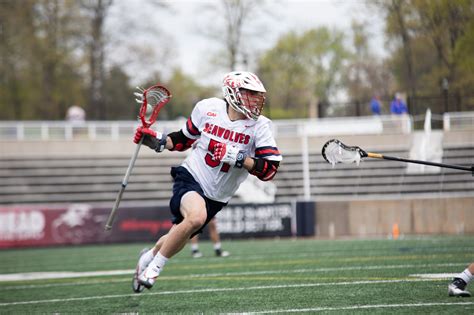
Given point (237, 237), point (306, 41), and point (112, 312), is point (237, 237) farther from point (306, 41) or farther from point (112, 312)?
point (306, 41)

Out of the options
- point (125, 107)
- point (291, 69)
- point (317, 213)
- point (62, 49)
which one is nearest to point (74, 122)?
point (62, 49)

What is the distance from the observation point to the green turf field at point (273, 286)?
23.4 ft

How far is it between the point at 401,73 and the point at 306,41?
2562 centimetres

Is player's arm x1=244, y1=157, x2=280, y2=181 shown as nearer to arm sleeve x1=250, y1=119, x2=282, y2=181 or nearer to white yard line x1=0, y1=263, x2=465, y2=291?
arm sleeve x1=250, y1=119, x2=282, y2=181

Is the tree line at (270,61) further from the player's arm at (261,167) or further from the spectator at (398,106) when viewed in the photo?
Result: the player's arm at (261,167)

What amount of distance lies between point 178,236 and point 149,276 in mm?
464

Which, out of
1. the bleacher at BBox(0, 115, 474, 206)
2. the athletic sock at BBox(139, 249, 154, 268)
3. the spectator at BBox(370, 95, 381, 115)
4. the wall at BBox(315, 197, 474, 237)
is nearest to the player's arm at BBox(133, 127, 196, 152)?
the athletic sock at BBox(139, 249, 154, 268)

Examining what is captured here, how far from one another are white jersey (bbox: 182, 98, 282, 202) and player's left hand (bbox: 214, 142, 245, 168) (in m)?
0.26

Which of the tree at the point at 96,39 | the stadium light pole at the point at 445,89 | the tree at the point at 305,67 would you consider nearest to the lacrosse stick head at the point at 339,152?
the stadium light pole at the point at 445,89

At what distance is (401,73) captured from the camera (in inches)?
1097

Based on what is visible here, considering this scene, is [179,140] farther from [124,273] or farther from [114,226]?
[114,226]

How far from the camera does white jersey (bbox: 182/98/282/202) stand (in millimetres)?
7890

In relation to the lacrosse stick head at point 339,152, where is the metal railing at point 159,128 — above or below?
above

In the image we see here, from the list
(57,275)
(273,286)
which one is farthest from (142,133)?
(57,275)
